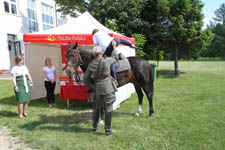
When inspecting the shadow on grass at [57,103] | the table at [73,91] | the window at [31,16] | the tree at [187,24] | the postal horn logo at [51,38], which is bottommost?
the shadow on grass at [57,103]

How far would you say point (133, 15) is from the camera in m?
14.1

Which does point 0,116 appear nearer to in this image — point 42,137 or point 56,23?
point 42,137

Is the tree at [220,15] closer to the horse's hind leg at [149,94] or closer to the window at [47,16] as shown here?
the window at [47,16]

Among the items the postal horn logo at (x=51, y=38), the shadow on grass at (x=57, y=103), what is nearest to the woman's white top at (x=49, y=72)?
the postal horn logo at (x=51, y=38)

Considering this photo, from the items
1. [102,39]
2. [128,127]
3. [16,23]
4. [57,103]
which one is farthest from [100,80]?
[16,23]

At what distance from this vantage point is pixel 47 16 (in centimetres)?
2289

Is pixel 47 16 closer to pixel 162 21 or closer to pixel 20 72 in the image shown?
pixel 162 21

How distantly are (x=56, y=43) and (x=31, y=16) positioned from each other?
16.6m

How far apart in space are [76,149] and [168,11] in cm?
1292

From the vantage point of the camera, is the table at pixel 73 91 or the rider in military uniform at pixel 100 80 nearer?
the rider in military uniform at pixel 100 80

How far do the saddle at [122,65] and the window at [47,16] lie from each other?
20623 millimetres

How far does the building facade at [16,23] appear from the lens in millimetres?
16328

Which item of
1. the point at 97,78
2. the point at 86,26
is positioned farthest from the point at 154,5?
the point at 97,78

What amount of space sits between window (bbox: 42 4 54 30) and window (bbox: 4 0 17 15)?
14.4 feet
